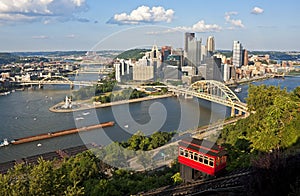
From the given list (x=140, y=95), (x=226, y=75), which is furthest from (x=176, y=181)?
(x=226, y=75)

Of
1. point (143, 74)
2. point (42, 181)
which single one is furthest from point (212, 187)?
point (143, 74)

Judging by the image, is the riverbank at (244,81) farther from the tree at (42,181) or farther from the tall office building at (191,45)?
the tree at (42,181)

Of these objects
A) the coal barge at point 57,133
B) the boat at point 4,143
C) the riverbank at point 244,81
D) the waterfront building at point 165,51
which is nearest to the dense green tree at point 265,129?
the waterfront building at point 165,51

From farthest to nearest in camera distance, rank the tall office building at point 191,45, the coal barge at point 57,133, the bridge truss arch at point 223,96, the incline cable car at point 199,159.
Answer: the bridge truss arch at point 223,96 → the coal barge at point 57,133 → the tall office building at point 191,45 → the incline cable car at point 199,159

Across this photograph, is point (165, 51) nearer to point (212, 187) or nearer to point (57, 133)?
point (57, 133)

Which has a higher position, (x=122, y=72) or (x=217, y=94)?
(x=122, y=72)

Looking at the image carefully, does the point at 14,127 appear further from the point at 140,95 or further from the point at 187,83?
the point at 187,83

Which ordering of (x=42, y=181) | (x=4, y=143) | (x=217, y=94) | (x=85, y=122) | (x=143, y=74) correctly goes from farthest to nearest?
1. (x=143, y=74)
2. (x=217, y=94)
3. (x=85, y=122)
4. (x=4, y=143)
5. (x=42, y=181)
